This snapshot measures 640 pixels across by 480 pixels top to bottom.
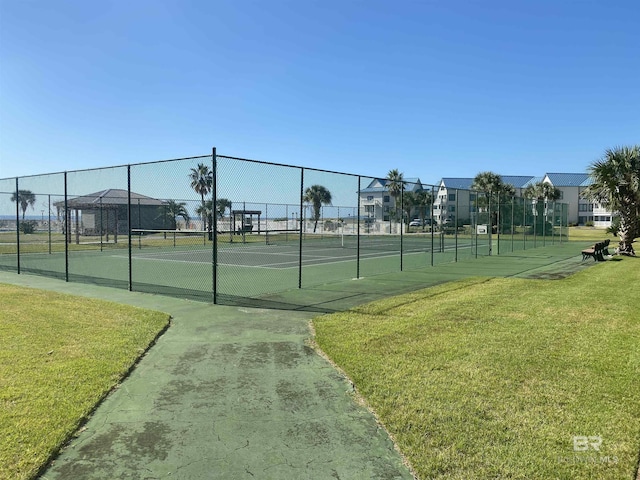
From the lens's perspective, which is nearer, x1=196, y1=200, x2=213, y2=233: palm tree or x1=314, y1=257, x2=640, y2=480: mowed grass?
x1=314, y1=257, x2=640, y2=480: mowed grass

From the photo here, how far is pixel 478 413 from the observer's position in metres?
3.54

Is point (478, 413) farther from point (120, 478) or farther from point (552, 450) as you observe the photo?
point (120, 478)

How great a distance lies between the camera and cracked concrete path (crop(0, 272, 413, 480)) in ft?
9.29

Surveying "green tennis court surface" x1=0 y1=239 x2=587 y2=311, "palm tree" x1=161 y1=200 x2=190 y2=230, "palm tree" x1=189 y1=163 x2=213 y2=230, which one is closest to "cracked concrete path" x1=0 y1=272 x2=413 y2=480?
"green tennis court surface" x1=0 y1=239 x2=587 y2=311

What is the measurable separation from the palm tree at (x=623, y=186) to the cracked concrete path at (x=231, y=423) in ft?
58.8

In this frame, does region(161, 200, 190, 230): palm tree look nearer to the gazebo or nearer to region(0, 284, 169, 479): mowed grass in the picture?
the gazebo

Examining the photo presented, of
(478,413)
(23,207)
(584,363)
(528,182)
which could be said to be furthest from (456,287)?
(528,182)

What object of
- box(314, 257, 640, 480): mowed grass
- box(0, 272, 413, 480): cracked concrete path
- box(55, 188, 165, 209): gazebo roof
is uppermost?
box(55, 188, 165, 209): gazebo roof

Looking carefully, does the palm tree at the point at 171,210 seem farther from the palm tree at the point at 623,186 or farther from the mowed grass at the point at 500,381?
the palm tree at the point at 623,186

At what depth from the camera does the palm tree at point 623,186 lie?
18.1m

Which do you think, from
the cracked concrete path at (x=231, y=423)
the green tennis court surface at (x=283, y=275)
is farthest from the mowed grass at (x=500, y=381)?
the green tennis court surface at (x=283, y=275)

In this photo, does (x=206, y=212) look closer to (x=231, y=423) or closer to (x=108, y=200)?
(x=231, y=423)

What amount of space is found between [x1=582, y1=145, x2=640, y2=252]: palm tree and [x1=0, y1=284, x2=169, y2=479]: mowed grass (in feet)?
60.7

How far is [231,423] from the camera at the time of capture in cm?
344
